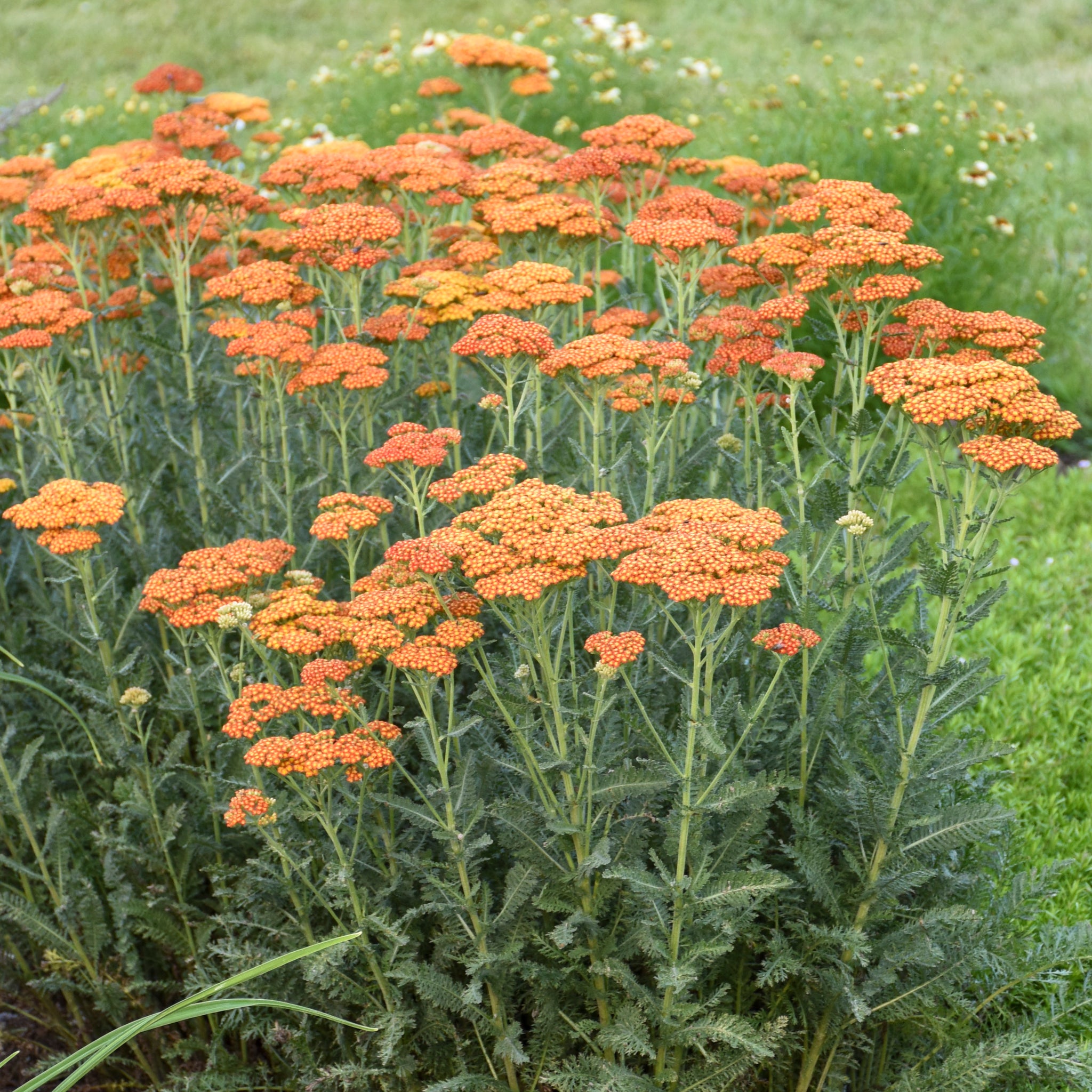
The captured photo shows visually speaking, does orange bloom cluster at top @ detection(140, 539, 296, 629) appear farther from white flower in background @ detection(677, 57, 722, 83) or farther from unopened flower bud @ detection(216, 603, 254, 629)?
white flower in background @ detection(677, 57, 722, 83)

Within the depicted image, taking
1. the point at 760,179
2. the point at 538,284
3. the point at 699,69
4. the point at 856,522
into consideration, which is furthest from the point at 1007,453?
the point at 699,69

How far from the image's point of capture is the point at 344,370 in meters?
3.33

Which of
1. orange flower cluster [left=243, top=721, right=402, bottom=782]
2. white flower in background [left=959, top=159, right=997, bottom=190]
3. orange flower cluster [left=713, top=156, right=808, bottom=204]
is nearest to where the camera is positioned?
orange flower cluster [left=243, top=721, right=402, bottom=782]

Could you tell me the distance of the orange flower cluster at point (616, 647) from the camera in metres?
2.41

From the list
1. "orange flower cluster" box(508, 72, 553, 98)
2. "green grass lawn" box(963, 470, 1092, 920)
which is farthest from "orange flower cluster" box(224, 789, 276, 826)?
"orange flower cluster" box(508, 72, 553, 98)

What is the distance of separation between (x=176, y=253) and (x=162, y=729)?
5.13 ft

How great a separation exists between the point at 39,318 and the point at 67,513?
0.94m

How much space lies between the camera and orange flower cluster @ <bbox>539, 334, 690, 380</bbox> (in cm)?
290

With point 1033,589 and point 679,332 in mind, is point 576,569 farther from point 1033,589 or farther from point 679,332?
point 1033,589

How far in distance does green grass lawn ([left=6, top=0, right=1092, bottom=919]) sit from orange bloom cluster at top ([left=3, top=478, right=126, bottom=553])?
4.25 metres

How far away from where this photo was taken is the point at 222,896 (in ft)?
10.5

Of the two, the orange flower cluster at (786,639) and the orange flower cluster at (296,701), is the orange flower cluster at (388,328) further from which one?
the orange flower cluster at (786,639)

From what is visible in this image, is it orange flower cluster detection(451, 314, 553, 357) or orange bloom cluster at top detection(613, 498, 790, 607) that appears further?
orange flower cluster detection(451, 314, 553, 357)

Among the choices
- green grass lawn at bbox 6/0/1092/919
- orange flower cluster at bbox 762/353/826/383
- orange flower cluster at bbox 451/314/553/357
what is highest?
orange flower cluster at bbox 451/314/553/357
